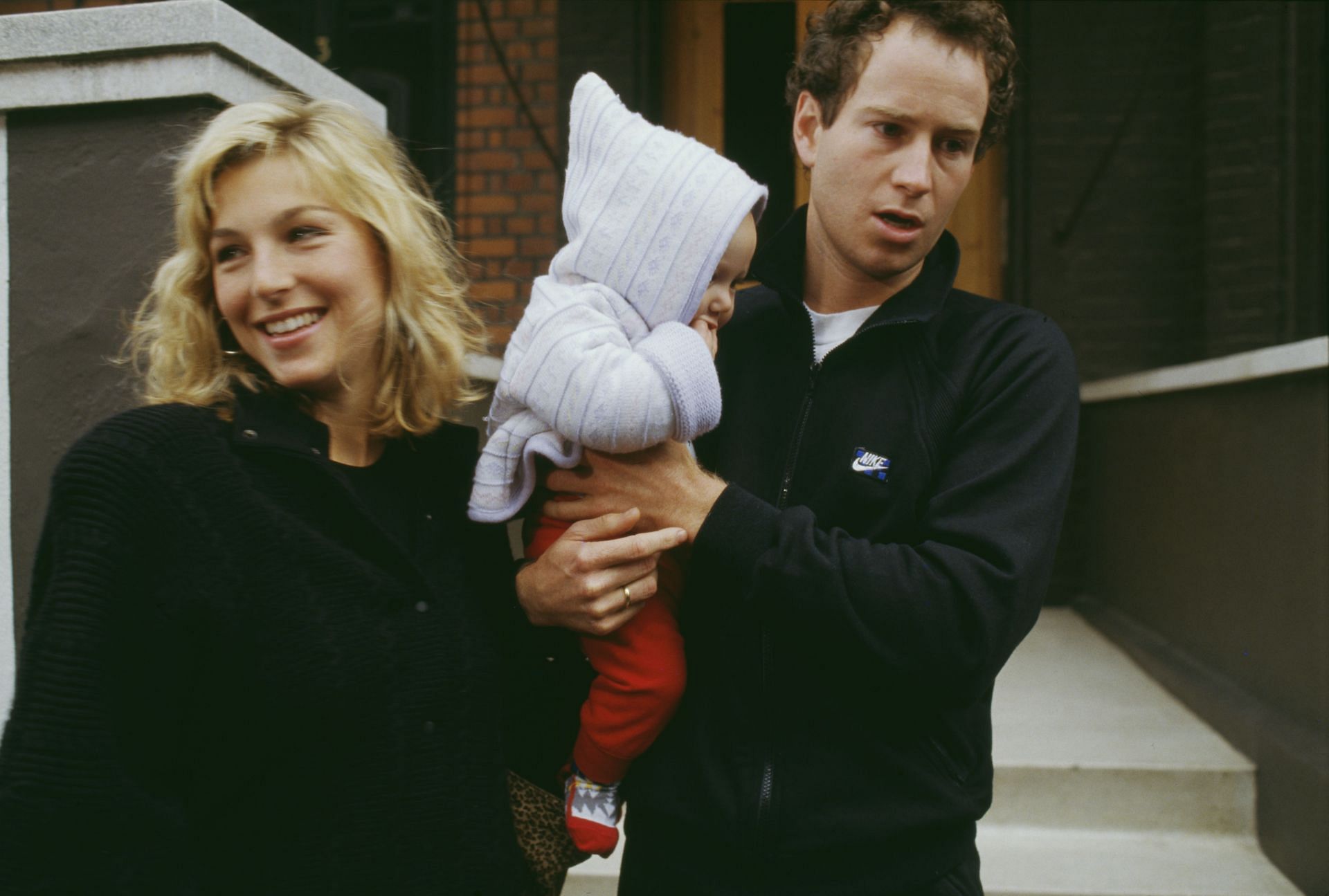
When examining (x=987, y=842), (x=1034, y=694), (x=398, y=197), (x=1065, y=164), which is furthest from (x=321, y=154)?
(x=1065, y=164)

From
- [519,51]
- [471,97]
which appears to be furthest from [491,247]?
[519,51]

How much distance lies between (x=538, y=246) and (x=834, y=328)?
372 centimetres

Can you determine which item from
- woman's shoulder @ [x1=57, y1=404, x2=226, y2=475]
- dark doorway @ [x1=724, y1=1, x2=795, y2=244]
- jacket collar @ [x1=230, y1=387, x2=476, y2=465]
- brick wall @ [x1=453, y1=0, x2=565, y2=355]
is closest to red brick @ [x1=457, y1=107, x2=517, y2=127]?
brick wall @ [x1=453, y1=0, x2=565, y2=355]

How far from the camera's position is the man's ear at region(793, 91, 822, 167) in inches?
67.7

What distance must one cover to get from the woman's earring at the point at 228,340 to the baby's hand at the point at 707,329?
26.9 inches

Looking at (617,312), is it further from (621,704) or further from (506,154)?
(506,154)

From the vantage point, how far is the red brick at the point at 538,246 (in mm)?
5133

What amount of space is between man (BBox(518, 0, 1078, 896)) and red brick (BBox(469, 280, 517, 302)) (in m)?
3.66

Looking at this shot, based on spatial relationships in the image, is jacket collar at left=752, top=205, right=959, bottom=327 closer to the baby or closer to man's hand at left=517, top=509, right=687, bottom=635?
the baby

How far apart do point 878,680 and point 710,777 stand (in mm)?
298

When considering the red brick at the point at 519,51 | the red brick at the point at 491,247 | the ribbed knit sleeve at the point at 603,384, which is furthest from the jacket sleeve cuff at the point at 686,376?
the red brick at the point at 519,51

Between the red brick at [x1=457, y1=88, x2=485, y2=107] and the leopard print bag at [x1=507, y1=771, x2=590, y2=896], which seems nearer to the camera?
the leopard print bag at [x1=507, y1=771, x2=590, y2=896]

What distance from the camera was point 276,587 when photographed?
4.23ft

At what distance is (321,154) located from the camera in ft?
4.80
